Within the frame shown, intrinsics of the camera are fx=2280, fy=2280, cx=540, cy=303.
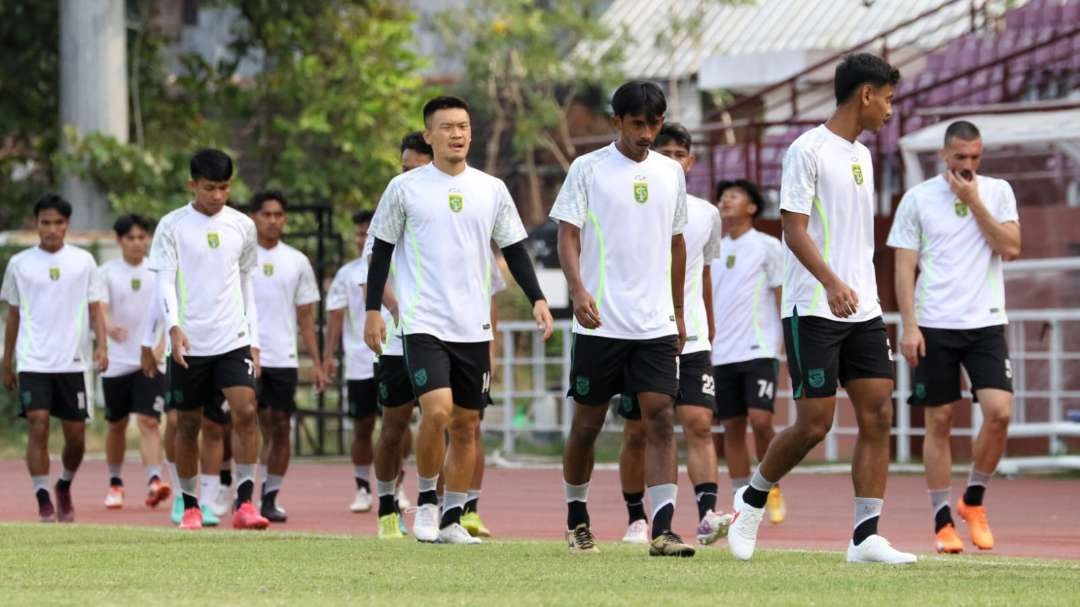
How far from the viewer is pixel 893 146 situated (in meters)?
24.1

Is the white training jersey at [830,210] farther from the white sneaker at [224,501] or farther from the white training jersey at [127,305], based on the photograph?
the white training jersey at [127,305]

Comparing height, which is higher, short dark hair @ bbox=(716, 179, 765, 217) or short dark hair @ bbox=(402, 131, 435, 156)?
short dark hair @ bbox=(402, 131, 435, 156)

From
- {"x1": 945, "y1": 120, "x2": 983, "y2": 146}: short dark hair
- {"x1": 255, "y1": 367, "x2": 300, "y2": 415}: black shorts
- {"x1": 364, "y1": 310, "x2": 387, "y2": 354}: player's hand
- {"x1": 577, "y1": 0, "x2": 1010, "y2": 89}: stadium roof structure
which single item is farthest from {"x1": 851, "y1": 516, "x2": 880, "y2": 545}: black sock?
{"x1": 577, "y1": 0, "x2": 1010, "y2": 89}: stadium roof structure

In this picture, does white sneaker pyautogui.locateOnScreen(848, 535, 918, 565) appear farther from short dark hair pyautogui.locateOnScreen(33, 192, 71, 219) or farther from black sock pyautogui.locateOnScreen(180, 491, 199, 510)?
short dark hair pyautogui.locateOnScreen(33, 192, 71, 219)

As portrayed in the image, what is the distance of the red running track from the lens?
1359cm

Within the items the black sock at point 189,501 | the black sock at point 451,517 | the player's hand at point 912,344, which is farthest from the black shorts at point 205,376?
the player's hand at point 912,344

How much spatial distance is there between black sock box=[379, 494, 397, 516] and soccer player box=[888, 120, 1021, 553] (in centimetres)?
297

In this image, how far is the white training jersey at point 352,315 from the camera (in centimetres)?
1650

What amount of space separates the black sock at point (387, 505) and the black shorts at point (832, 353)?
336 centimetres

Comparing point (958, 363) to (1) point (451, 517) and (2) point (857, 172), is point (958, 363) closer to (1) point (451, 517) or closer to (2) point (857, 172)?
(2) point (857, 172)

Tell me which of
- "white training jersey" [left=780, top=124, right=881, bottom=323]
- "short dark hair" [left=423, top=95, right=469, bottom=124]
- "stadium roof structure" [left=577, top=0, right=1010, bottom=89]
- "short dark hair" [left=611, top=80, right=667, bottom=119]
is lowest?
"white training jersey" [left=780, top=124, right=881, bottom=323]

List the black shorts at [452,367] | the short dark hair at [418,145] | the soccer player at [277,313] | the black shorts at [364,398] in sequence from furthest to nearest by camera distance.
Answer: the black shorts at [364,398], the soccer player at [277,313], the short dark hair at [418,145], the black shorts at [452,367]

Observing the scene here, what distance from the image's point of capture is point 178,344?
1359 cm

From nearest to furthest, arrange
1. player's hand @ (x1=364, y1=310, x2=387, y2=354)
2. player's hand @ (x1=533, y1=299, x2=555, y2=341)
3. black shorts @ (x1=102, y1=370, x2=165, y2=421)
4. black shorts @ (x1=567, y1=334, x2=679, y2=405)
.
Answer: black shorts @ (x1=567, y1=334, x2=679, y2=405)
player's hand @ (x1=533, y1=299, x2=555, y2=341)
player's hand @ (x1=364, y1=310, x2=387, y2=354)
black shorts @ (x1=102, y1=370, x2=165, y2=421)
